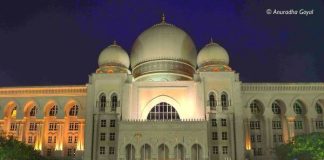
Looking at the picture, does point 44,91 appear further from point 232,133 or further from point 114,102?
point 232,133

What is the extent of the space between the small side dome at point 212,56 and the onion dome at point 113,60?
10270 millimetres

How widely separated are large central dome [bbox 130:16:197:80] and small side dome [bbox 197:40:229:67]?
2415 millimetres

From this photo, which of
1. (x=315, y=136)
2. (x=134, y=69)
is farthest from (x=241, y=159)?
(x=134, y=69)

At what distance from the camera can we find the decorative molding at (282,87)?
5341cm

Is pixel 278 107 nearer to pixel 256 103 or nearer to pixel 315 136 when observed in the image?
pixel 256 103

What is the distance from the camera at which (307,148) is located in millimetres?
38469

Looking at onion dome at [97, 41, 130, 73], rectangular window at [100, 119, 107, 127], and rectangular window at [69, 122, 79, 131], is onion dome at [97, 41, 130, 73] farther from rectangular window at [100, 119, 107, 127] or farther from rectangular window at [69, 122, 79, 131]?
rectangular window at [69, 122, 79, 131]

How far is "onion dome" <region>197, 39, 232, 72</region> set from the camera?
54062 mm

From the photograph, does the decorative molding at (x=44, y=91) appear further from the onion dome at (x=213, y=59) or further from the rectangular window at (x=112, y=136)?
the onion dome at (x=213, y=59)

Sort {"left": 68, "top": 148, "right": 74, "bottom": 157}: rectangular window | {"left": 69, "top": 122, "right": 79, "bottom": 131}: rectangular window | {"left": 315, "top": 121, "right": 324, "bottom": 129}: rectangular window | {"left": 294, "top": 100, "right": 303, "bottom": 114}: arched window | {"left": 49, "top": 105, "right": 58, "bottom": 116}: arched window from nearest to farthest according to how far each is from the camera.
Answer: {"left": 68, "top": 148, "right": 74, "bottom": 157}: rectangular window
{"left": 315, "top": 121, "right": 324, "bottom": 129}: rectangular window
{"left": 69, "top": 122, "right": 79, "bottom": 131}: rectangular window
{"left": 294, "top": 100, "right": 303, "bottom": 114}: arched window
{"left": 49, "top": 105, "right": 58, "bottom": 116}: arched window

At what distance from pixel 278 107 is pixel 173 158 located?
57.6 feet

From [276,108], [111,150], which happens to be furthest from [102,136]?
[276,108]

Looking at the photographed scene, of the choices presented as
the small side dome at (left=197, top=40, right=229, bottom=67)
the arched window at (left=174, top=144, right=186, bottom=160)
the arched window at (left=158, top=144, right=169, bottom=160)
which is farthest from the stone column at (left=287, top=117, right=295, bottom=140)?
the arched window at (left=158, top=144, right=169, bottom=160)

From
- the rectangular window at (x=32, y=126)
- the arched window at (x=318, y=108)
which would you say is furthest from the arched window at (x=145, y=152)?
the arched window at (x=318, y=108)
